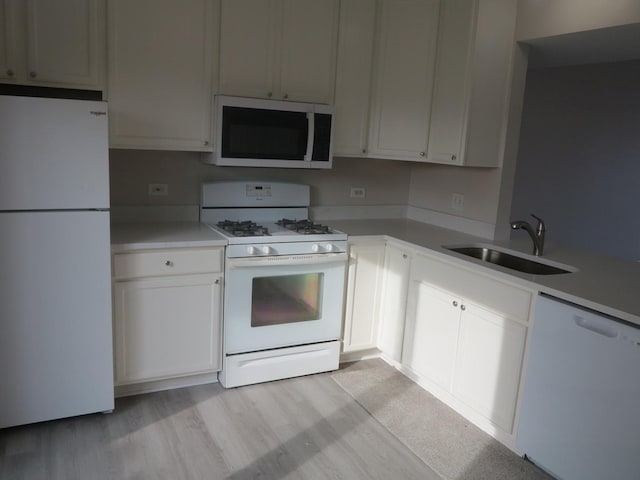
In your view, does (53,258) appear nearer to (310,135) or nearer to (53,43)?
(53,43)

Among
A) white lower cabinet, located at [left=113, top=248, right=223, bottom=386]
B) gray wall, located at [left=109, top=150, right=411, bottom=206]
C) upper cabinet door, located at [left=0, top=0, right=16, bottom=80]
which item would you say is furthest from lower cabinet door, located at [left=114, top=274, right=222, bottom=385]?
upper cabinet door, located at [left=0, top=0, right=16, bottom=80]

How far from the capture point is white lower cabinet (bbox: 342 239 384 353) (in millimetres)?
3309

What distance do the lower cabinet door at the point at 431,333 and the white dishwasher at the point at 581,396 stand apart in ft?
1.73

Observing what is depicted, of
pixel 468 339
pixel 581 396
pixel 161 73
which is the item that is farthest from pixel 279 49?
pixel 581 396

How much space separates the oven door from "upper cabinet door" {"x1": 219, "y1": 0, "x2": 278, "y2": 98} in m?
1.00

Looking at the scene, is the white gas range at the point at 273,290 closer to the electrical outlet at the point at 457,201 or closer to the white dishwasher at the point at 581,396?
the electrical outlet at the point at 457,201

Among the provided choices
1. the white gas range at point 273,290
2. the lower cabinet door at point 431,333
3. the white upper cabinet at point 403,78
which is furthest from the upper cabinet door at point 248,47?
the lower cabinet door at point 431,333

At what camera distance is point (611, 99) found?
17.0 feet

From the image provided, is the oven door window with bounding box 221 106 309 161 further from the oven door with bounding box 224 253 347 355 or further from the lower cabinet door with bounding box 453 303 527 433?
the lower cabinet door with bounding box 453 303 527 433

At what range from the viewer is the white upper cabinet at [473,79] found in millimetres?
3084

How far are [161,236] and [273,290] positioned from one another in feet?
2.26

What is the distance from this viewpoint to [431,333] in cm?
305

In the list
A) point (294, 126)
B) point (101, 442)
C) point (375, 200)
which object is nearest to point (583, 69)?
point (375, 200)

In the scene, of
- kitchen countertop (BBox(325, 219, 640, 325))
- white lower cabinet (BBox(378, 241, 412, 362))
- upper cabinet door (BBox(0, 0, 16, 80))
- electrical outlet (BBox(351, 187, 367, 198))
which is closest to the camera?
kitchen countertop (BBox(325, 219, 640, 325))
